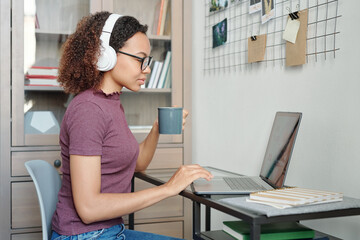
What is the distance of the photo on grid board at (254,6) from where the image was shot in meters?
1.93

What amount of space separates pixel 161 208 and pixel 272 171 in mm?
1085

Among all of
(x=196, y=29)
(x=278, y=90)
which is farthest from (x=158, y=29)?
(x=278, y=90)

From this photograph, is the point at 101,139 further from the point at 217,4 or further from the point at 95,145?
the point at 217,4

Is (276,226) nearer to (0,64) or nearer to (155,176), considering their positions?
(155,176)

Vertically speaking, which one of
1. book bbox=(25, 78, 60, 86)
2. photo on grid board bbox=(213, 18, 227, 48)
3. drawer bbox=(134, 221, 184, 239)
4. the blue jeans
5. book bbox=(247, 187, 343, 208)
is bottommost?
drawer bbox=(134, 221, 184, 239)

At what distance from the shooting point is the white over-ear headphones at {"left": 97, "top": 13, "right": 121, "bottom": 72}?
4.80 feet

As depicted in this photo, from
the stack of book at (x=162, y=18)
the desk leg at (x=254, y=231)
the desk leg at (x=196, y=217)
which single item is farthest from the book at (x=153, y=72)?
the desk leg at (x=254, y=231)

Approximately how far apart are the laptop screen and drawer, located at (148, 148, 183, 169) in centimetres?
92

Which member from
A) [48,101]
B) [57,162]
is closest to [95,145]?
[57,162]

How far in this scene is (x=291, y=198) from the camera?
1.14 m

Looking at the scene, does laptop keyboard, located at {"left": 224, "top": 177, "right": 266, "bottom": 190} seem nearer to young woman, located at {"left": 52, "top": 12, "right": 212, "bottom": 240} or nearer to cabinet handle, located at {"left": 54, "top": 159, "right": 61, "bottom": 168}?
young woman, located at {"left": 52, "top": 12, "right": 212, "bottom": 240}

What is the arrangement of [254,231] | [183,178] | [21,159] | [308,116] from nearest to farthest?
[254,231] < [183,178] < [308,116] < [21,159]

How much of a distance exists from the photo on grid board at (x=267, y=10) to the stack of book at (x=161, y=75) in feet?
2.44

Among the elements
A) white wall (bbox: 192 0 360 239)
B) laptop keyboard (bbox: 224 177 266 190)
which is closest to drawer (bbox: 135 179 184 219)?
white wall (bbox: 192 0 360 239)
